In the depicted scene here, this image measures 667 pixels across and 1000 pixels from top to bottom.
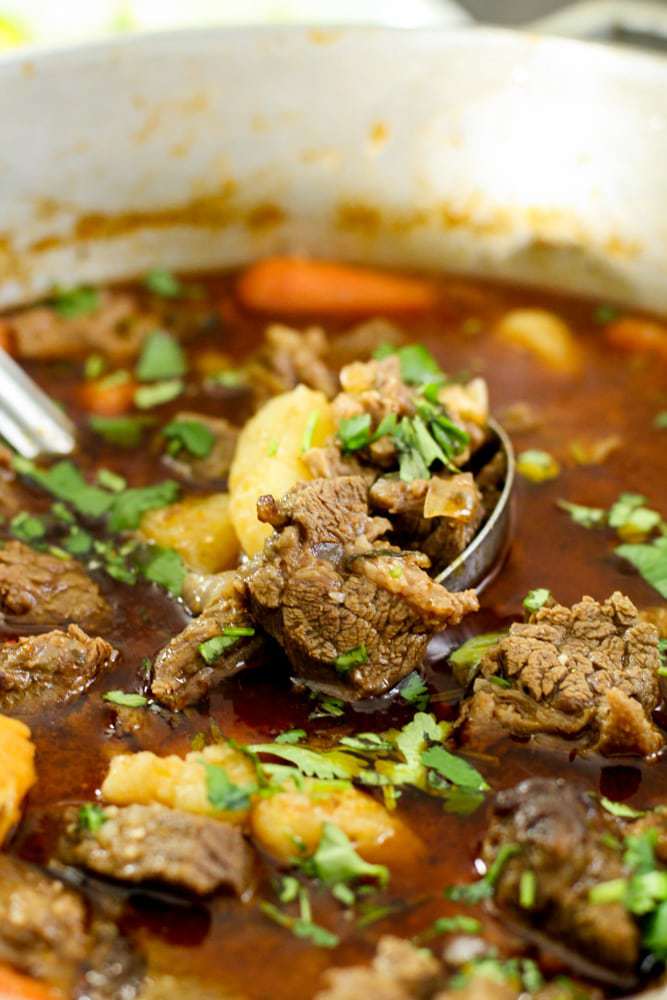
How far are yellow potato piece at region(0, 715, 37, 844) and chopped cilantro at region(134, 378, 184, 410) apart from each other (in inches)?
60.7

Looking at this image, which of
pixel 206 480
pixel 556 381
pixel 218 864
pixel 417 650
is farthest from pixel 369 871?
pixel 556 381

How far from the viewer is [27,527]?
3814mm

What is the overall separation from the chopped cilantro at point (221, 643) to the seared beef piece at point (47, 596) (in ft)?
1.37

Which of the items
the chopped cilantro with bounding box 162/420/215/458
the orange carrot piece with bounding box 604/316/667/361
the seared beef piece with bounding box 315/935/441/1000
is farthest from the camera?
the orange carrot piece with bounding box 604/316/667/361

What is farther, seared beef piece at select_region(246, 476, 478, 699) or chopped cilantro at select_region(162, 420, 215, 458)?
chopped cilantro at select_region(162, 420, 215, 458)

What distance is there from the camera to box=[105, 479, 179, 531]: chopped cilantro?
3.81m

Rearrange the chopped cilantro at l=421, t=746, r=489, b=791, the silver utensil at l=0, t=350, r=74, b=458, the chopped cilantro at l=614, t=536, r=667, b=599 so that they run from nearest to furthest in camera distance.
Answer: the chopped cilantro at l=421, t=746, r=489, b=791 → the chopped cilantro at l=614, t=536, r=667, b=599 → the silver utensil at l=0, t=350, r=74, b=458

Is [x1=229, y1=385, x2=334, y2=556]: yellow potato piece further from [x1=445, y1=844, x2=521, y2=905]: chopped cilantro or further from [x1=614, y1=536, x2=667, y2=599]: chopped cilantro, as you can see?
[x1=445, y1=844, x2=521, y2=905]: chopped cilantro

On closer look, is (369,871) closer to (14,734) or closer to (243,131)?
(14,734)

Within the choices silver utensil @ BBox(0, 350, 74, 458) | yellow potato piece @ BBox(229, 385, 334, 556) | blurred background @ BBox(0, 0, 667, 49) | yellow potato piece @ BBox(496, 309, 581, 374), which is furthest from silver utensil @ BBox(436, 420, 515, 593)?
blurred background @ BBox(0, 0, 667, 49)

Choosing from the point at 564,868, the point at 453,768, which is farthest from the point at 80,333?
the point at 564,868

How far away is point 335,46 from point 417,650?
8.72 feet

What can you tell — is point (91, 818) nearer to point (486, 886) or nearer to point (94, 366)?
point (486, 886)

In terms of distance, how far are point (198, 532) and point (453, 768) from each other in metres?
1.11
